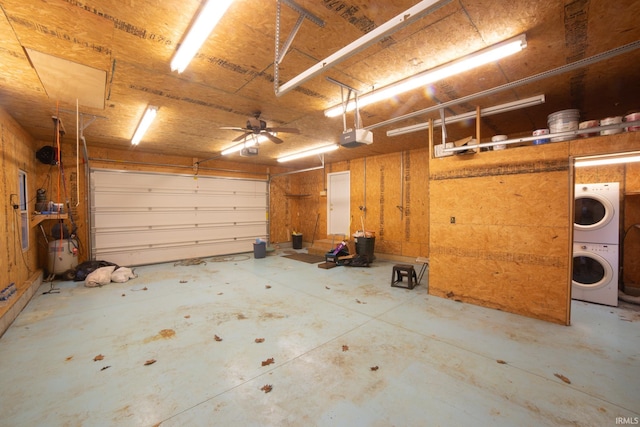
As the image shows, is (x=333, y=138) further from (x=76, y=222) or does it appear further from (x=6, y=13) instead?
(x=76, y=222)

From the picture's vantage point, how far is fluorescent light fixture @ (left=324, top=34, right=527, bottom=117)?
2207 mm

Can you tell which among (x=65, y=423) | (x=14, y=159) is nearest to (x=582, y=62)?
(x=65, y=423)

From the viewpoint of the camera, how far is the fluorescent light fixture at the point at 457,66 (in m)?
2.21

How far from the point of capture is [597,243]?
383cm

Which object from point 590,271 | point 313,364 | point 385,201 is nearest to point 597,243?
point 590,271

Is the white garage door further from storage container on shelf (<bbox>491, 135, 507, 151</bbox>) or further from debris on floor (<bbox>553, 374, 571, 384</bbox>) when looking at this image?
debris on floor (<bbox>553, 374, 571, 384</bbox>)

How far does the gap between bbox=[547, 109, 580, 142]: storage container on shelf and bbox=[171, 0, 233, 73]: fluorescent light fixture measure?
3907 millimetres

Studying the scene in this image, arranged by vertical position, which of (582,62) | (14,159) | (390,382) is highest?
(582,62)

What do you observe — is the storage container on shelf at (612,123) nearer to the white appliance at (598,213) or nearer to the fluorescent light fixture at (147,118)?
the white appliance at (598,213)

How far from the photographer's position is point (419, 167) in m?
6.60

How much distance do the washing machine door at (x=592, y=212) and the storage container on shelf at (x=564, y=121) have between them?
4.90ft

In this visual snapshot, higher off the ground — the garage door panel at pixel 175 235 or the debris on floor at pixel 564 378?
the garage door panel at pixel 175 235

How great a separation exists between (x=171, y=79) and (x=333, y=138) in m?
3.38

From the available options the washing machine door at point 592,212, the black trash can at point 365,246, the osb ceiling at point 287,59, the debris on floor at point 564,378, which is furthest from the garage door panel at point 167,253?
the washing machine door at point 592,212
